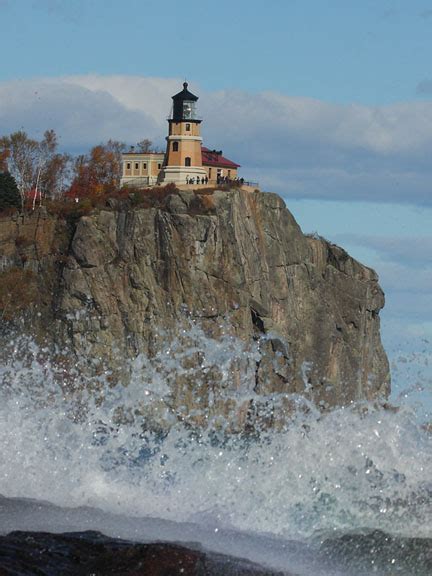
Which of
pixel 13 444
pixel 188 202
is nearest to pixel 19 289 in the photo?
pixel 188 202

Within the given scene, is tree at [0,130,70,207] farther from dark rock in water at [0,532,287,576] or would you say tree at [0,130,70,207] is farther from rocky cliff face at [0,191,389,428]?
dark rock in water at [0,532,287,576]

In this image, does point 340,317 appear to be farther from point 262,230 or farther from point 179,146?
point 179,146

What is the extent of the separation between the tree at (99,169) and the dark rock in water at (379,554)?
101677 millimetres

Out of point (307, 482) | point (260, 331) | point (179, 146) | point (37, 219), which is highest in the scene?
point (179, 146)

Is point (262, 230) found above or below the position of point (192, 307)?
above

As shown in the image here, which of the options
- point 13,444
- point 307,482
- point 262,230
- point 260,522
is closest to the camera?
point 260,522

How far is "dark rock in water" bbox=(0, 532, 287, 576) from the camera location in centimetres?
1360

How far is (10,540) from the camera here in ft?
47.5

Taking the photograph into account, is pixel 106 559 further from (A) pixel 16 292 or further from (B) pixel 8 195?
(B) pixel 8 195

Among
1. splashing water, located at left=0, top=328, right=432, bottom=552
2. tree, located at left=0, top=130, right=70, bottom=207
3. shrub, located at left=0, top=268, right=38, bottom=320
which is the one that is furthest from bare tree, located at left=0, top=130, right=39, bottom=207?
splashing water, located at left=0, top=328, right=432, bottom=552

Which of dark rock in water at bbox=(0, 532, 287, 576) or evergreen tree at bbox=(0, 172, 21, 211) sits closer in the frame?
dark rock in water at bbox=(0, 532, 287, 576)

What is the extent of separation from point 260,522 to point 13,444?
469 centimetres

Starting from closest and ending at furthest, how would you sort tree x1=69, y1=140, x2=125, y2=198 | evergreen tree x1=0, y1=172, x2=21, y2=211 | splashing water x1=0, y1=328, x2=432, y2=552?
splashing water x1=0, y1=328, x2=432, y2=552, evergreen tree x1=0, y1=172, x2=21, y2=211, tree x1=69, y1=140, x2=125, y2=198

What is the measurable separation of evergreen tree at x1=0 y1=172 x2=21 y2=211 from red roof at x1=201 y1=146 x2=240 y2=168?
1971 centimetres
